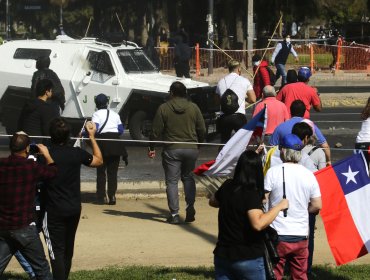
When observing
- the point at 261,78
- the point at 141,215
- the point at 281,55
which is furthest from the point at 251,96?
the point at 281,55

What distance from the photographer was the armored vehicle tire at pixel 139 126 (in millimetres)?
20047

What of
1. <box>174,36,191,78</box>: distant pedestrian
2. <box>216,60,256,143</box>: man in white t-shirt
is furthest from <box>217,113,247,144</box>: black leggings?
<box>174,36,191,78</box>: distant pedestrian

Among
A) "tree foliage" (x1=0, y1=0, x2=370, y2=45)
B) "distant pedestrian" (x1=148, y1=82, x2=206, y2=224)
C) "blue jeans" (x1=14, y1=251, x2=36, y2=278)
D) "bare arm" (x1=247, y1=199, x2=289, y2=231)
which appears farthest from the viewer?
"tree foliage" (x1=0, y1=0, x2=370, y2=45)

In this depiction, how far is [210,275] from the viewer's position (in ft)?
32.0

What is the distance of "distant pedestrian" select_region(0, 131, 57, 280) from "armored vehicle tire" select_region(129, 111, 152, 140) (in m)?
11.6

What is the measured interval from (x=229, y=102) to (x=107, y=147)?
1.79 metres

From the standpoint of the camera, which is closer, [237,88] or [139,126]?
[237,88]

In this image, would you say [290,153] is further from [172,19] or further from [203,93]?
[172,19]

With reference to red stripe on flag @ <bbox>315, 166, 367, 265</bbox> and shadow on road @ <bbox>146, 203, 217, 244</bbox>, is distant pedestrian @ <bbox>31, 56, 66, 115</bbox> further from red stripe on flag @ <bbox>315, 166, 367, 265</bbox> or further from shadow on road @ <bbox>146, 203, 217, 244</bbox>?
red stripe on flag @ <bbox>315, 166, 367, 265</bbox>

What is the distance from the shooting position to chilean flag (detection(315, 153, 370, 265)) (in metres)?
9.45

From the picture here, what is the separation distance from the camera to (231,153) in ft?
33.4

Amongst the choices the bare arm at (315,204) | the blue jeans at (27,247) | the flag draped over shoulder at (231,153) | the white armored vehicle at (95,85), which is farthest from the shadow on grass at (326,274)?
the white armored vehicle at (95,85)

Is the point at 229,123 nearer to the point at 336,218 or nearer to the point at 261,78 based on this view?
the point at 336,218

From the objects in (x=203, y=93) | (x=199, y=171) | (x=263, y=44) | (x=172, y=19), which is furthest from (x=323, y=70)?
(x=199, y=171)
